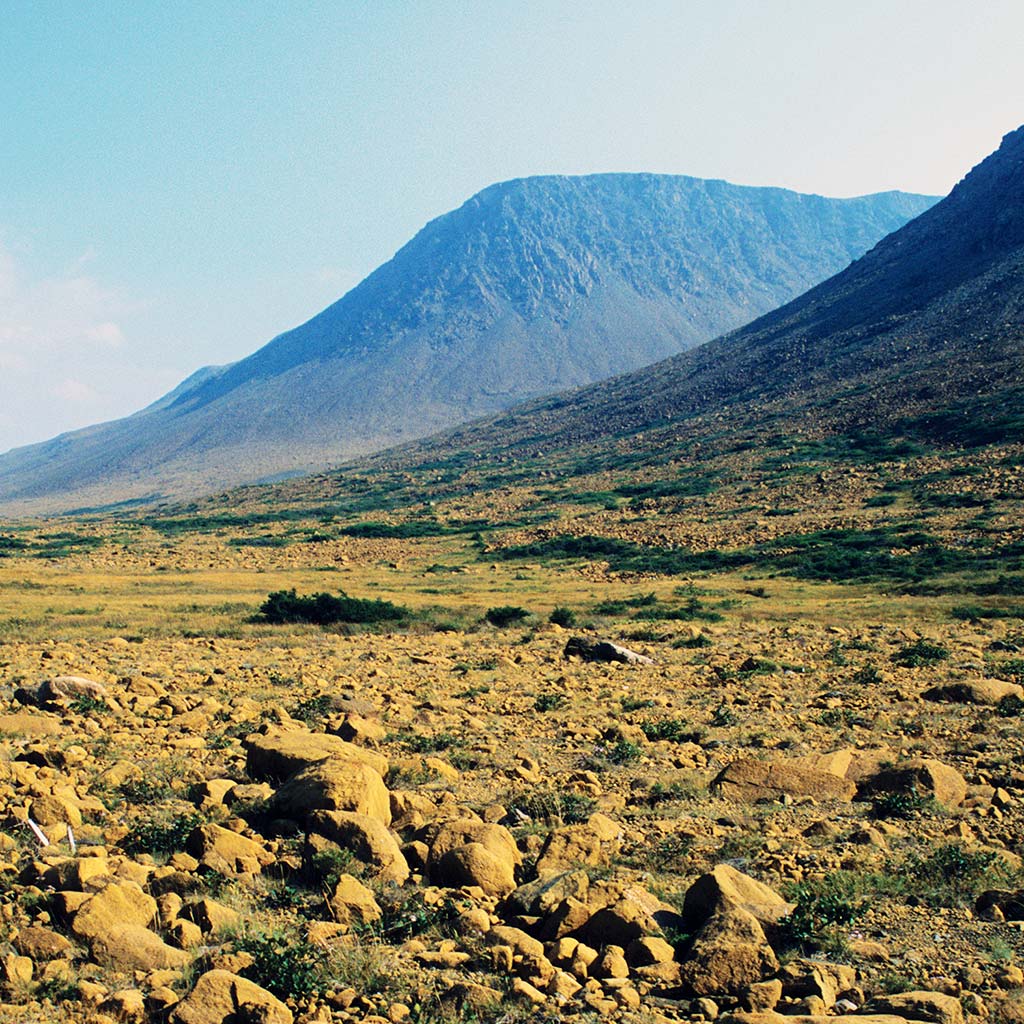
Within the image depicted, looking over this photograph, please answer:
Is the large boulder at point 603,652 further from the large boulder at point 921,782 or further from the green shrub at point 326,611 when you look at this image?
the large boulder at point 921,782

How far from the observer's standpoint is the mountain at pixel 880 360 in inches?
2277

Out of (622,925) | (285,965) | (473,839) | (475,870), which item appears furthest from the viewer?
(473,839)

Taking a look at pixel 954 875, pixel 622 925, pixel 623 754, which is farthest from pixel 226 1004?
pixel 623 754

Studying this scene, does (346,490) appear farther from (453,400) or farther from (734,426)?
(453,400)

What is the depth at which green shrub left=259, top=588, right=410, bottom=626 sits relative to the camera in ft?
76.3

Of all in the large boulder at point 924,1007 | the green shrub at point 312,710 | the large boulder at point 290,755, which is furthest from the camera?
the green shrub at point 312,710

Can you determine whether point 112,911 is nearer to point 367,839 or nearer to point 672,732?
point 367,839

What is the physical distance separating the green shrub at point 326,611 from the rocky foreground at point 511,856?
9.75 m

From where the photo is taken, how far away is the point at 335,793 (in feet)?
24.3

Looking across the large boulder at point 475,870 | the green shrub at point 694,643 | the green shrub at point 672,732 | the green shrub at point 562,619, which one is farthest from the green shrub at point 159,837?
the green shrub at point 562,619

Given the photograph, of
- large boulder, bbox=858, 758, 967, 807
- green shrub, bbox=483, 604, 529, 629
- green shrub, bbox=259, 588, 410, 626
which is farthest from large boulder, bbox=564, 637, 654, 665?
large boulder, bbox=858, 758, 967, 807

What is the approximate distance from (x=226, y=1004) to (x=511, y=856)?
2.63 m

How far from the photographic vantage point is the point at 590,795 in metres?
8.71

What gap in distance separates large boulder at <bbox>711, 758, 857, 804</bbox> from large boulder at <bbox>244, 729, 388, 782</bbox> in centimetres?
353
